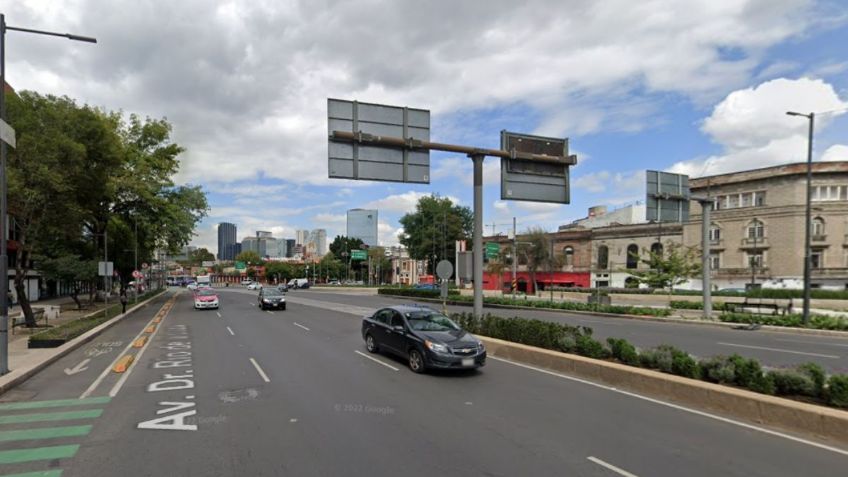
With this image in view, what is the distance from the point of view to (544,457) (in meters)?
6.02

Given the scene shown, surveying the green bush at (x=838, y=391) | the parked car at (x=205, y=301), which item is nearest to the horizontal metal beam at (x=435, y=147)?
the green bush at (x=838, y=391)

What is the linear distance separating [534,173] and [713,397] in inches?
332

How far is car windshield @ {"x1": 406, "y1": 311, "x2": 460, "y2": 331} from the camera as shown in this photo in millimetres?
12109

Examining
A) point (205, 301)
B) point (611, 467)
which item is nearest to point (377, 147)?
point (611, 467)

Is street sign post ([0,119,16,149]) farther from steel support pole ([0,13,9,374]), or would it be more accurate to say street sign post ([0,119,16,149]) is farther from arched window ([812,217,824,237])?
arched window ([812,217,824,237])

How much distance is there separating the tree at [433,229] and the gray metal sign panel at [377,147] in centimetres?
6267

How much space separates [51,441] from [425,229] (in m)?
74.8

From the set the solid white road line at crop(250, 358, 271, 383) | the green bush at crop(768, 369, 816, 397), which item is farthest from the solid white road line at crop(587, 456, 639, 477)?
the solid white road line at crop(250, 358, 271, 383)

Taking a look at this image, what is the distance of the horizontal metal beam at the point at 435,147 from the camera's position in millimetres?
13070

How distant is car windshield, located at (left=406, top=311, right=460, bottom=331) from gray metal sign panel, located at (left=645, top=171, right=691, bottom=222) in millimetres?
12798

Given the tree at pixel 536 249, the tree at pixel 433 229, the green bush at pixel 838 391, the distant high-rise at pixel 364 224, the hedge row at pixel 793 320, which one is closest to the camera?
the green bush at pixel 838 391

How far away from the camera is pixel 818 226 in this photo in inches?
2186

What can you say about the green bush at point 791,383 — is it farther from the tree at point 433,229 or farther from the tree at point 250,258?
the tree at point 250,258

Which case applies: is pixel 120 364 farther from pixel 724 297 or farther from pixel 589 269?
pixel 589 269
